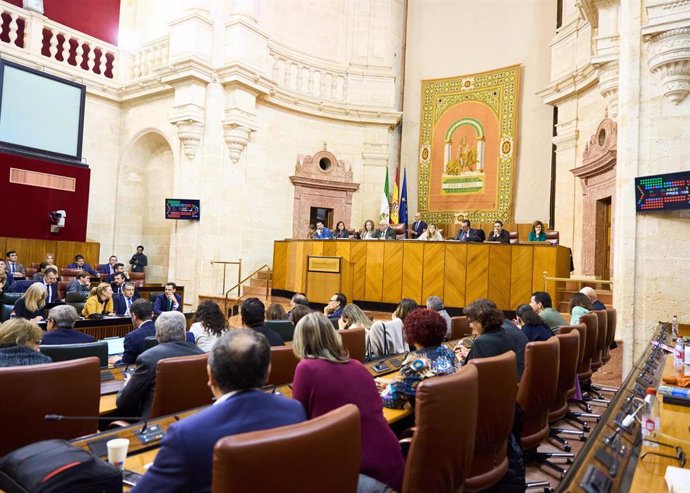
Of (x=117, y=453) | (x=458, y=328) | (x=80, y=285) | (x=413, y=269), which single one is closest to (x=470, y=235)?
(x=413, y=269)

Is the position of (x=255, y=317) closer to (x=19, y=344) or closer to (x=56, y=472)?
(x=19, y=344)

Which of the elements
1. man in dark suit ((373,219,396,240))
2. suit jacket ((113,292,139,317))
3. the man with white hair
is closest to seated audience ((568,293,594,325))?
the man with white hair

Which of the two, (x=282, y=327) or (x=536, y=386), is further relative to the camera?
(x=282, y=327)

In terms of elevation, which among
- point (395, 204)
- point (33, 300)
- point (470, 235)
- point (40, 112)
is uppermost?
point (40, 112)

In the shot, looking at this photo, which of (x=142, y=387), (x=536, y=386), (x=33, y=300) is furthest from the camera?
(x=33, y=300)

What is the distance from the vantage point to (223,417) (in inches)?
50.0

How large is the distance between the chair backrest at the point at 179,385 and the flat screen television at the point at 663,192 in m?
5.67

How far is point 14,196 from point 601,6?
11.4 metres

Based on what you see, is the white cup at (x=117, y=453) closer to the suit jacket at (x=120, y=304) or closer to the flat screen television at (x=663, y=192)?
the suit jacket at (x=120, y=304)

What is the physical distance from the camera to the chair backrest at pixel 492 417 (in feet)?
7.06

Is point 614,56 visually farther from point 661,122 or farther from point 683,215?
point 683,215

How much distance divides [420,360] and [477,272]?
6.06m

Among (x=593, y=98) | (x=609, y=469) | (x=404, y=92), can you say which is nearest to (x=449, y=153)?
(x=404, y=92)

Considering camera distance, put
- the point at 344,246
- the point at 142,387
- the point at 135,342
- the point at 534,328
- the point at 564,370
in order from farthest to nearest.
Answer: the point at 344,246 → the point at 534,328 → the point at 135,342 → the point at 564,370 → the point at 142,387
